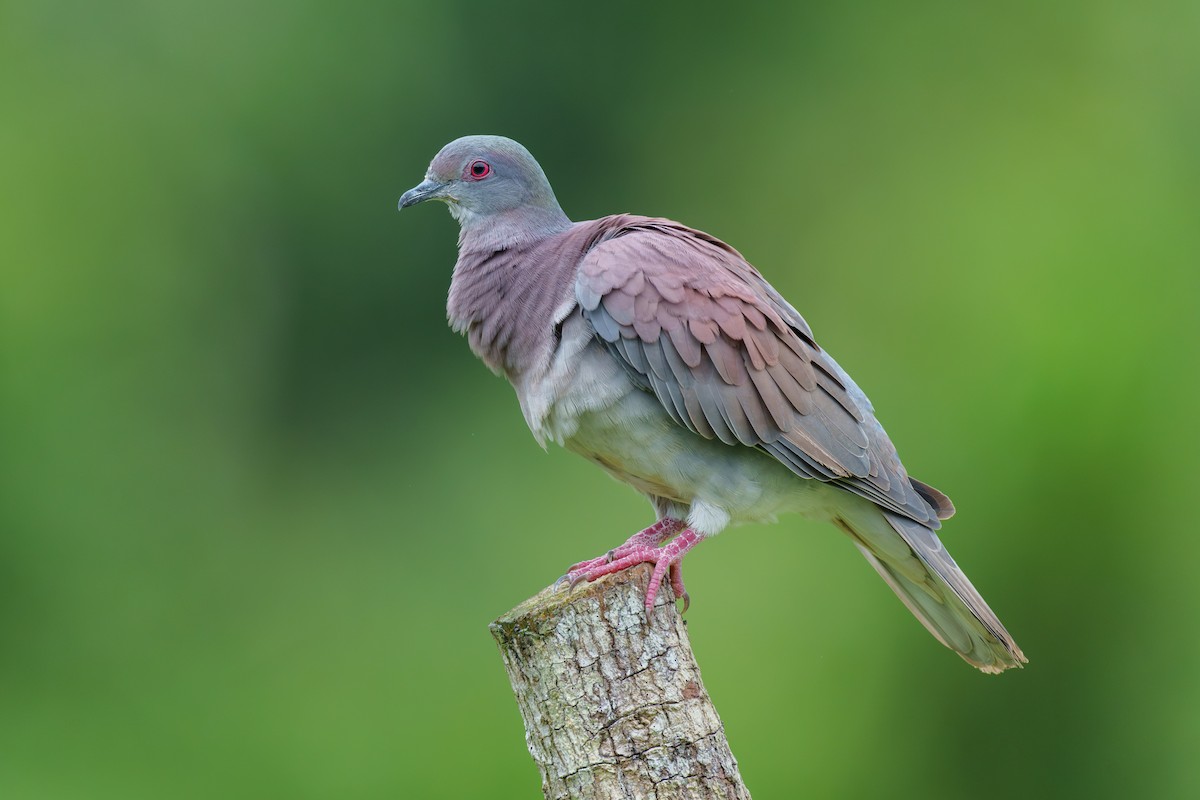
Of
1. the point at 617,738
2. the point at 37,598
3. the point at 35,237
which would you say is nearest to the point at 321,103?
the point at 35,237

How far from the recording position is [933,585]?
4148mm

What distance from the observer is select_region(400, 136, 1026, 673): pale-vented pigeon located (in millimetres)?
3736

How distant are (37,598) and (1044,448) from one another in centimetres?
544

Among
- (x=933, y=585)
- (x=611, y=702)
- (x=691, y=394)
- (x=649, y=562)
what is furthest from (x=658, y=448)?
(x=933, y=585)

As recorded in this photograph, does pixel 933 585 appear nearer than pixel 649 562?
No

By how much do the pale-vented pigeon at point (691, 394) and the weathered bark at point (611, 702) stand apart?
28 cm

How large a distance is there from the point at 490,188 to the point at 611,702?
1.92 metres

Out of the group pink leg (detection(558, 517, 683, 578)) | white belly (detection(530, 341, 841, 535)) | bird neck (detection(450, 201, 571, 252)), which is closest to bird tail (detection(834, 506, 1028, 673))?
white belly (detection(530, 341, 841, 535))

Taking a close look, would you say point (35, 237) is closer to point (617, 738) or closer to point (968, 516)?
point (968, 516)

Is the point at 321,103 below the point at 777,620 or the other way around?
the other way around

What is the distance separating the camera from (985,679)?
20.1ft

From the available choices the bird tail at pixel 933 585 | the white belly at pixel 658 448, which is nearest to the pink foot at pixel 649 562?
the white belly at pixel 658 448

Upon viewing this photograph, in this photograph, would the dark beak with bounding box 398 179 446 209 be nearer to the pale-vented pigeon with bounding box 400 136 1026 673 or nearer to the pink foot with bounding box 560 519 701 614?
the pale-vented pigeon with bounding box 400 136 1026 673

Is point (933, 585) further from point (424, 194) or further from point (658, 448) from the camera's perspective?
point (424, 194)
